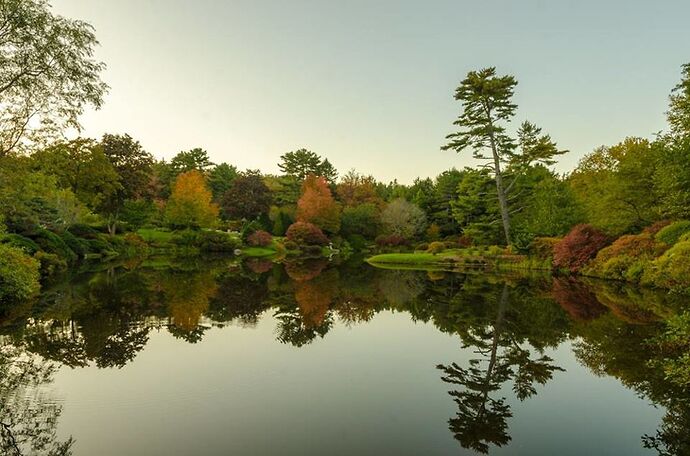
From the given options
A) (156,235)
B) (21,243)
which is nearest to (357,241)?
(156,235)

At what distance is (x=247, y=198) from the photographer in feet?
197

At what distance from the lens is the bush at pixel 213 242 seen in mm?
45844

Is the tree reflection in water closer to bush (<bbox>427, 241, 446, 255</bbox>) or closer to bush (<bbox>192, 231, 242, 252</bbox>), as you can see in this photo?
bush (<bbox>427, 241, 446, 255</bbox>)

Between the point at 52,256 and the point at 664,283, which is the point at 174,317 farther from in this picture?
the point at 664,283

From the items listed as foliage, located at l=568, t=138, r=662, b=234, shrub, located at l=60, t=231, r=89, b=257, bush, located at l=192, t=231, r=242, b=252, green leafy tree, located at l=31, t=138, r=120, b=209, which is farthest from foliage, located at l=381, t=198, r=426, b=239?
shrub, located at l=60, t=231, r=89, b=257

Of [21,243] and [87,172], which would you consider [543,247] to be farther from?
[87,172]

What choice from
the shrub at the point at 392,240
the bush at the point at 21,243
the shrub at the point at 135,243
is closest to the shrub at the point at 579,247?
the shrub at the point at 392,240

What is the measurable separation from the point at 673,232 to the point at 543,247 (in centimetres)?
966

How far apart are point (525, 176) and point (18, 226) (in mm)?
41624

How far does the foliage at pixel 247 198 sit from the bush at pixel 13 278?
1714 inches

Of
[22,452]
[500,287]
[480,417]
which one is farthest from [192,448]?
[500,287]

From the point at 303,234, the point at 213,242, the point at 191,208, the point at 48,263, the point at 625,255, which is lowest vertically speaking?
the point at 625,255

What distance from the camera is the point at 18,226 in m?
26.5

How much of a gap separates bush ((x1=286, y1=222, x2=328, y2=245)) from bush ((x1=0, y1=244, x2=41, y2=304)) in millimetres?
33522
